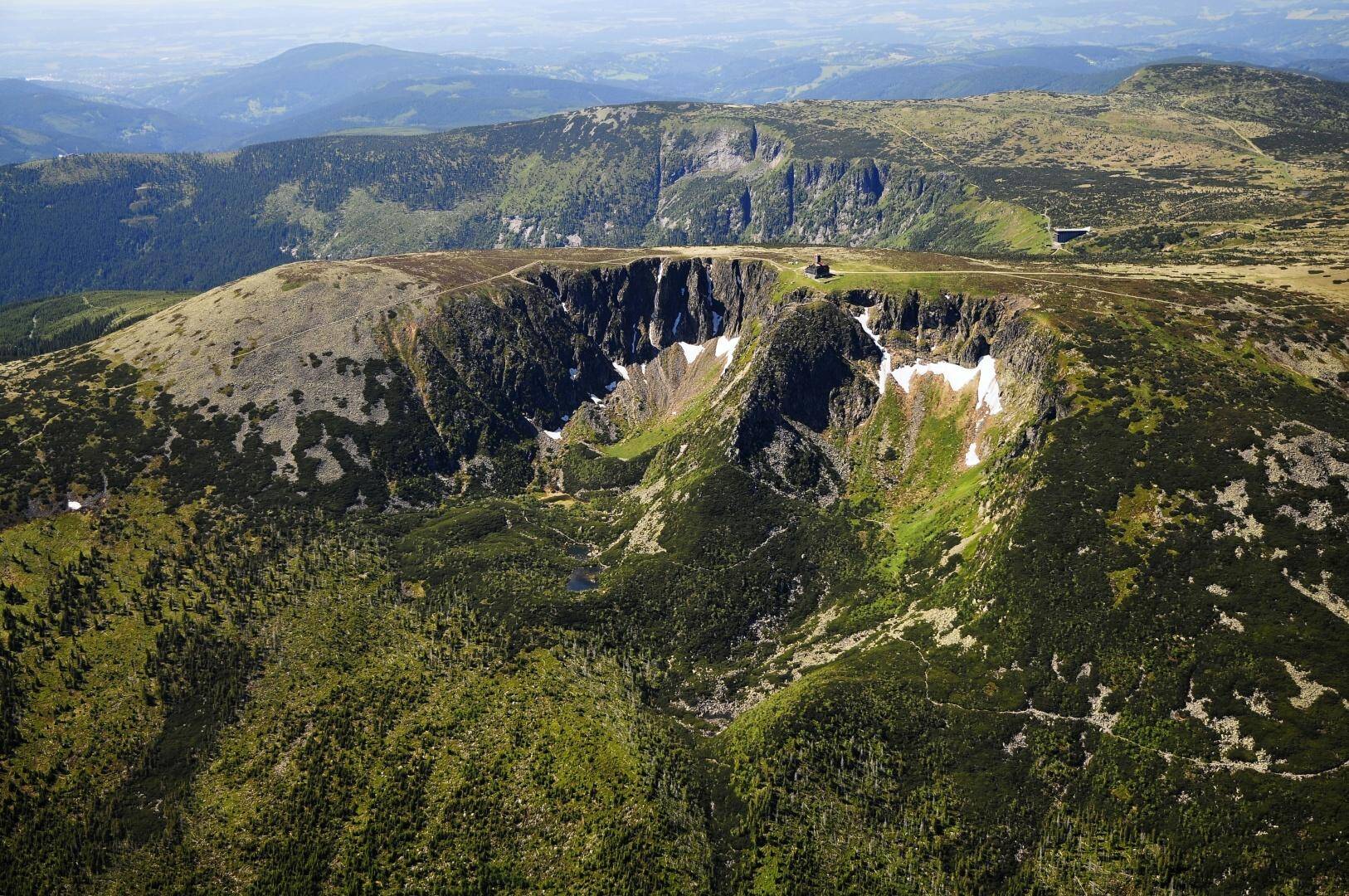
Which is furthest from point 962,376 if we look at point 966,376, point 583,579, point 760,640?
point 583,579

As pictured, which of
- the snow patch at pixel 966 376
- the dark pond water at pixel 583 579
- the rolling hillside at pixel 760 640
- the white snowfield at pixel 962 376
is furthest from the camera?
the snow patch at pixel 966 376

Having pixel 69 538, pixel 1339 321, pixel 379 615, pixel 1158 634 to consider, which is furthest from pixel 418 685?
pixel 1339 321

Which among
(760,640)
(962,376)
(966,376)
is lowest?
(760,640)

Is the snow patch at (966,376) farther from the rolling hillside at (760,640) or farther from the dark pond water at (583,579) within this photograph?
the dark pond water at (583,579)

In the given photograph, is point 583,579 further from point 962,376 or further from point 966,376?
point 966,376

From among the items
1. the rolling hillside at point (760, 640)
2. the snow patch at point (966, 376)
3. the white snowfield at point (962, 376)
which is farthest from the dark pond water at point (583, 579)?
the snow patch at point (966, 376)

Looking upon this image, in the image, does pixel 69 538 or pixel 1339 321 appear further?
pixel 1339 321

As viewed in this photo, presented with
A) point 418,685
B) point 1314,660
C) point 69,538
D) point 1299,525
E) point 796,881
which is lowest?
point 796,881

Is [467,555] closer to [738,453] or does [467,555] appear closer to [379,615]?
[379,615]

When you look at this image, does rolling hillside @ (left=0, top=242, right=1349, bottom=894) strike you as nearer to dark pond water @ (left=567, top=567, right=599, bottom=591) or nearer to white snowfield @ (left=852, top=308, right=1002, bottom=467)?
white snowfield @ (left=852, top=308, right=1002, bottom=467)

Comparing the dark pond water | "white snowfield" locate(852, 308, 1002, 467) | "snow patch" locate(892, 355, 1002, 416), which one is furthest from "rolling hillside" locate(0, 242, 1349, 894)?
the dark pond water

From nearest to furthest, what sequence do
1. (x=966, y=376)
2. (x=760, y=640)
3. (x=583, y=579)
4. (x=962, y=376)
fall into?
(x=760, y=640)
(x=583, y=579)
(x=966, y=376)
(x=962, y=376)
